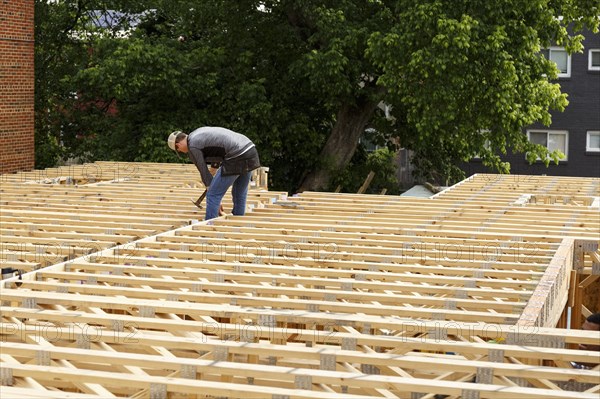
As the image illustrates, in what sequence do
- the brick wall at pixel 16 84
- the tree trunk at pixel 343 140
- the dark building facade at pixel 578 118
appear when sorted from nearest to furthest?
the brick wall at pixel 16 84 < the tree trunk at pixel 343 140 < the dark building facade at pixel 578 118

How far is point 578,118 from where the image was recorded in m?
32.5

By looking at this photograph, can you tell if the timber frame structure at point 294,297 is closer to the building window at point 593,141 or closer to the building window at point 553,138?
the building window at point 553,138

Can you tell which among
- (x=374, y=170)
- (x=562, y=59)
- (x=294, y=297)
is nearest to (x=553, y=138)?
(x=562, y=59)

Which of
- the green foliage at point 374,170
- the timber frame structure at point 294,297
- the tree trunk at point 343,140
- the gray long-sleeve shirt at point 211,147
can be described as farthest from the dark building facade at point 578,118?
the gray long-sleeve shirt at point 211,147

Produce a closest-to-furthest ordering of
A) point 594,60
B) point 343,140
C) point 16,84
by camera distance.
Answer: point 16,84
point 343,140
point 594,60

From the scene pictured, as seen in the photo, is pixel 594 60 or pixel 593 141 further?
pixel 593 141

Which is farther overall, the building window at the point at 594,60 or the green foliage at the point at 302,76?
the building window at the point at 594,60

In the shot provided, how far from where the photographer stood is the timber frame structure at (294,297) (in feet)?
16.6

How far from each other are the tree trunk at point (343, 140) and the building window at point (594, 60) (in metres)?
10.2

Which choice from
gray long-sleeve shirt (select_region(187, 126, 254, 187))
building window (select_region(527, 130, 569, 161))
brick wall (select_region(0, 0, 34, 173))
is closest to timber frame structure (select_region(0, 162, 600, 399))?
gray long-sleeve shirt (select_region(187, 126, 254, 187))

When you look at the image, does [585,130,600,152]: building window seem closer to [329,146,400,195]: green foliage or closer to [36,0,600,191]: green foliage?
[36,0,600,191]: green foliage

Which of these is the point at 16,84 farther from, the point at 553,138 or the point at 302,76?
the point at 553,138

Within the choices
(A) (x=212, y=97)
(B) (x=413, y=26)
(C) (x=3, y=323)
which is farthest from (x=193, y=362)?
(A) (x=212, y=97)

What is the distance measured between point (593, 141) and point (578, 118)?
3.15 ft
